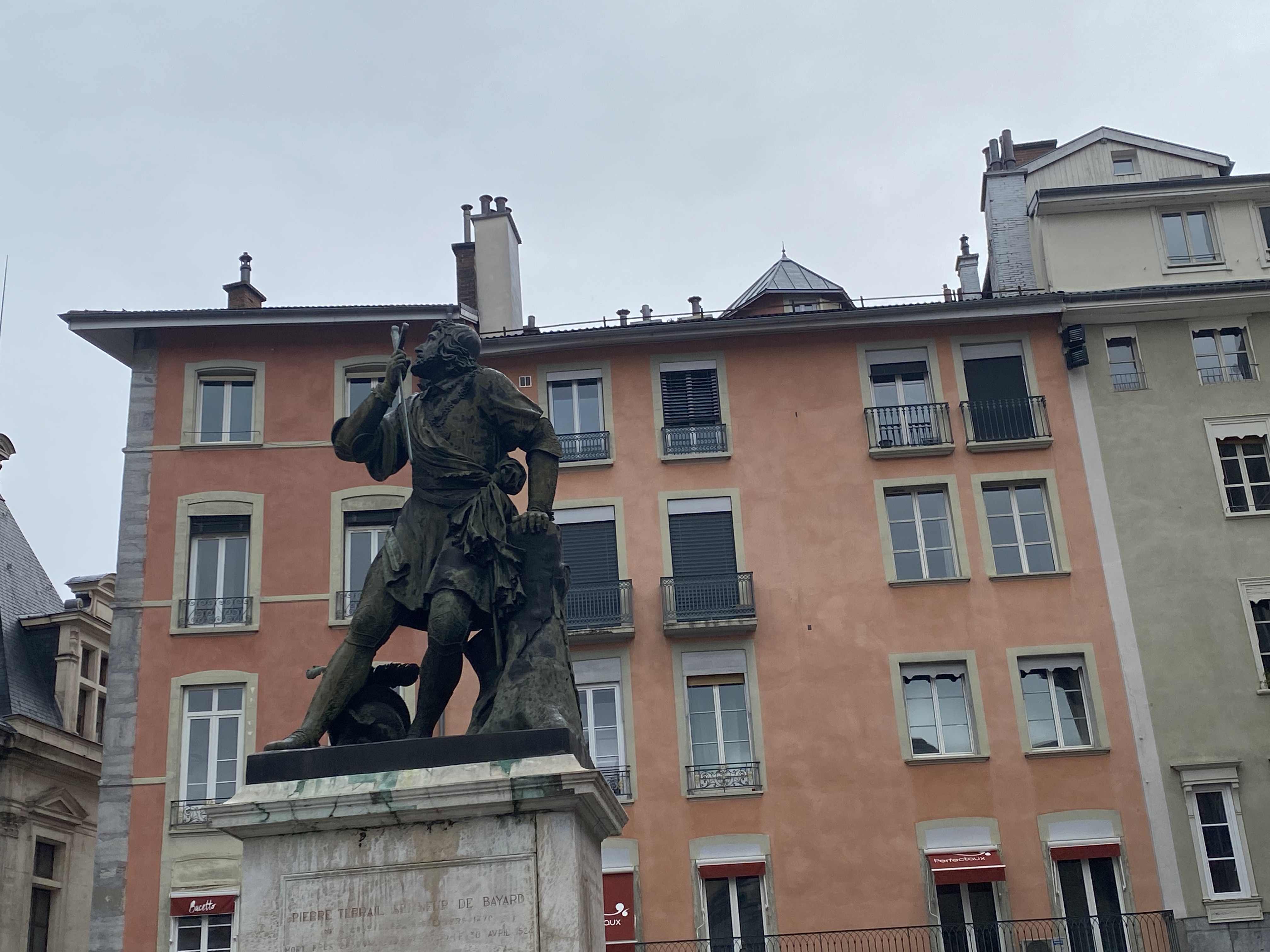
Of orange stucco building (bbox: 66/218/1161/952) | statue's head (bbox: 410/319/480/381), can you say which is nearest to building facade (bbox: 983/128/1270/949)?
orange stucco building (bbox: 66/218/1161/952)

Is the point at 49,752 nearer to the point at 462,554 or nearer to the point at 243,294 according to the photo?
the point at 243,294

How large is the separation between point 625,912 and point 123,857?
9.56m

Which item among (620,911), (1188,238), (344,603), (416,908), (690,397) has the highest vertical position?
(1188,238)

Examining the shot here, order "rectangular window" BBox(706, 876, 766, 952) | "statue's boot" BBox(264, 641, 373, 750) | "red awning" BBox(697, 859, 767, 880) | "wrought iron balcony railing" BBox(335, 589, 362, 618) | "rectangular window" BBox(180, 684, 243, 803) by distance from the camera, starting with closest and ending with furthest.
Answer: "statue's boot" BBox(264, 641, 373, 750) → "rectangular window" BBox(706, 876, 766, 952) → "red awning" BBox(697, 859, 767, 880) → "rectangular window" BBox(180, 684, 243, 803) → "wrought iron balcony railing" BBox(335, 589, 362, 618)

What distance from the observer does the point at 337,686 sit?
8109 millimetres

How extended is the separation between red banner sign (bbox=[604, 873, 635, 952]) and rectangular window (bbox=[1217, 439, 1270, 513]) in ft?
46.4

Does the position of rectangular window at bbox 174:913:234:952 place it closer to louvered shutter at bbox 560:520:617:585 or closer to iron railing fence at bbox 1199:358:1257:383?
louvered shutter at bbox 560:520:617:585

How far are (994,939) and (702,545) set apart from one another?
9236 mm

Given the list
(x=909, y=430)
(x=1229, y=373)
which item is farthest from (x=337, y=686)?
(x=1229, y=373)

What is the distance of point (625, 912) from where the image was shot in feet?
85.9

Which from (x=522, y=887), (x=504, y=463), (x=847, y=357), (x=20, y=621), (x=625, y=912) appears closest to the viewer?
(x=522, y=887)

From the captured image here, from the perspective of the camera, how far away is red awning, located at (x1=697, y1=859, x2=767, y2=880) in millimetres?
26391

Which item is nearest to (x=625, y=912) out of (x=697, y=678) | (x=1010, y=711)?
(x=697, y=678)

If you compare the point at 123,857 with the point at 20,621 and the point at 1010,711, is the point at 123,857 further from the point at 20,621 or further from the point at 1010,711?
the point at 1010,711
